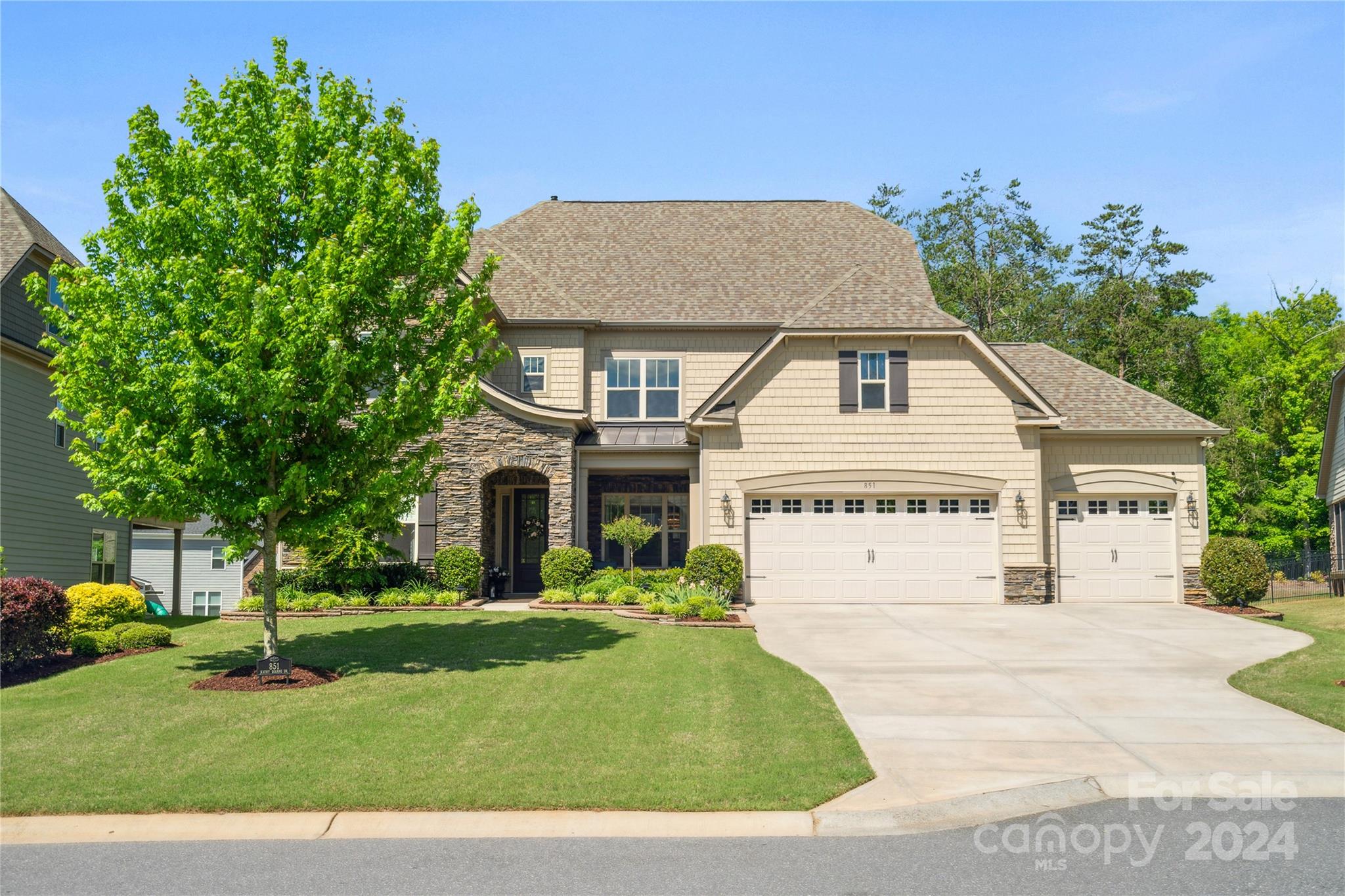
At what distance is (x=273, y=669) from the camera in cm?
1245

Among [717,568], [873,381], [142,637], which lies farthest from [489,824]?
[873,381]

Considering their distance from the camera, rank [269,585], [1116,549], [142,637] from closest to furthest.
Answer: [269,585] → [142,637] → [1116,549]

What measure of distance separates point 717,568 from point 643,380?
246 inches

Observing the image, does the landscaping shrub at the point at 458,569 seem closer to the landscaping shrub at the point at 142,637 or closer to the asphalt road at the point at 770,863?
the landscaping shrub at the point at 142,637

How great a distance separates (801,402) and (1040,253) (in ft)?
118


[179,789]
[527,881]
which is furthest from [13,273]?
[527,881]

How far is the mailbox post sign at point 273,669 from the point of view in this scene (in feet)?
40.7

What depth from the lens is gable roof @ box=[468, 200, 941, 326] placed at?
2459 cm

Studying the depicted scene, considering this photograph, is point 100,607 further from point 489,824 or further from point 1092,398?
point 1092,398

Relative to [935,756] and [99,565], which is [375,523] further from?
[99,565]

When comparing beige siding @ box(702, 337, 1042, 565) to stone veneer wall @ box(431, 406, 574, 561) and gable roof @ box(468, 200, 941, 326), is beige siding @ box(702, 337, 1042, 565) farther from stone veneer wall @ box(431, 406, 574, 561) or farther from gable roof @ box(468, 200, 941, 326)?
stone veneer wall @ box(431, 406, 574, 561)

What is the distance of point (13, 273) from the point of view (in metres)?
19.4

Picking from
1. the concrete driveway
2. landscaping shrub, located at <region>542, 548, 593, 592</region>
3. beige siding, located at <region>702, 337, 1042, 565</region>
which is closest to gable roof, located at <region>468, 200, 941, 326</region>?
beige siding, located at <region>702, 337, 1042, 565</region>

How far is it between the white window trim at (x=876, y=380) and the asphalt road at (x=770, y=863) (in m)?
14.9
